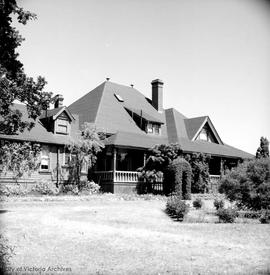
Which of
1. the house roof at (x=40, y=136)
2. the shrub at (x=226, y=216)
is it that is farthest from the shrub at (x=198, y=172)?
the shrub at (x=226, y=216)

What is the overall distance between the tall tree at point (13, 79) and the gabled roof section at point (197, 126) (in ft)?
86.4

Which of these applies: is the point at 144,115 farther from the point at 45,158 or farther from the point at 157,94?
the point at 45,158

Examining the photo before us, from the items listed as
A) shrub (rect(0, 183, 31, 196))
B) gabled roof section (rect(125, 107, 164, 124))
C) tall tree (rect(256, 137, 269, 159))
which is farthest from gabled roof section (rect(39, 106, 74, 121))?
tall tree (rect(256, 137, 269, 159))

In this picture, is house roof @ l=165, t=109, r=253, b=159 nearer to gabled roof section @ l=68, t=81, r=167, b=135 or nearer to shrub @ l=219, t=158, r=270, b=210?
gabled roof section @ l=68, t=81, r=167, b=135

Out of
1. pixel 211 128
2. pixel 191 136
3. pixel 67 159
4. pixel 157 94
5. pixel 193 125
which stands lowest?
pixel 67 159

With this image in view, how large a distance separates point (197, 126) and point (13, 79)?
28820 millimetres

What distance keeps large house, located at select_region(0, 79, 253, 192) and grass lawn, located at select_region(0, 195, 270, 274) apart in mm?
14865

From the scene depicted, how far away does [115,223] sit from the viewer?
16219 mm

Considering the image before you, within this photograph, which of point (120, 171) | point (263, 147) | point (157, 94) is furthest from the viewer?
point (263, 147)

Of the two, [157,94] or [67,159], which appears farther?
[157,94]

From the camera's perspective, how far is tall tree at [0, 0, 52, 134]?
53.0ft

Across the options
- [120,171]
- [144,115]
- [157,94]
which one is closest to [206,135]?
[157,94]

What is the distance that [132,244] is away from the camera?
1166 centimetres

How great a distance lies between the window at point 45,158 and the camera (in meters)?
32.9
